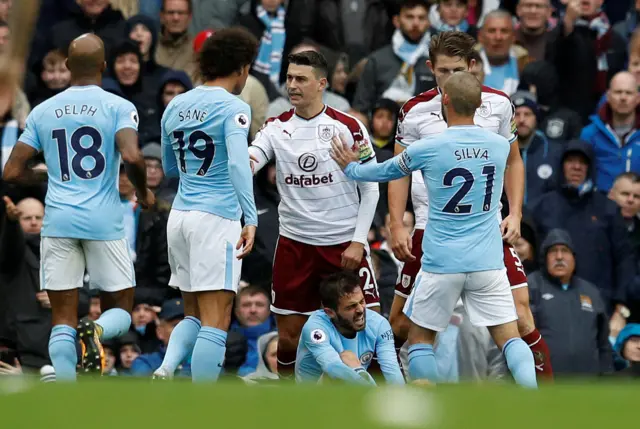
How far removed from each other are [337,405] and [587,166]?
9.63m

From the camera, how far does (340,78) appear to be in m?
16.8

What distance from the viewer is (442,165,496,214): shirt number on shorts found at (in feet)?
32.2

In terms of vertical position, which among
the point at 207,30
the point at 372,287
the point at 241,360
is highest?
the point at 207,30

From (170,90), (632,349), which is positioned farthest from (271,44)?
(632,349)

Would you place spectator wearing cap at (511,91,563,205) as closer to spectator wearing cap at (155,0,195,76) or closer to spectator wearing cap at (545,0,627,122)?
spectator wearing cap at (545,0,627,122)

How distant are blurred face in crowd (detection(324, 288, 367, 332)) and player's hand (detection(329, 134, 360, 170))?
0.91 m

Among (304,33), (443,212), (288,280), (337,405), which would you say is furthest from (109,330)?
(304,33)

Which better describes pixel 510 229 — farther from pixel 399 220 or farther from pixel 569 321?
pixel 569 321

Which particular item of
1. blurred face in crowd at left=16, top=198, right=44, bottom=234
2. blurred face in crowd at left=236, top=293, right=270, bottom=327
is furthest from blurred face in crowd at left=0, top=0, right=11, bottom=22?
blurred face in crowd at left=236, top=293, right=270, bottom=327

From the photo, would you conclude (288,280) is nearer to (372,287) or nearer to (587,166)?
(372,287)

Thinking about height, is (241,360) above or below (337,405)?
below

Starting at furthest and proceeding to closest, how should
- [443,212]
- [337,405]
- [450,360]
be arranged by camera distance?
[450,360] < [443,212] < [337,405]

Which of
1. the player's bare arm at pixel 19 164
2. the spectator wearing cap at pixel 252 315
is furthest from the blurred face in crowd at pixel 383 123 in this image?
the player's bare arm at pixel 19 164

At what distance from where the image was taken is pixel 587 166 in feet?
48.9
